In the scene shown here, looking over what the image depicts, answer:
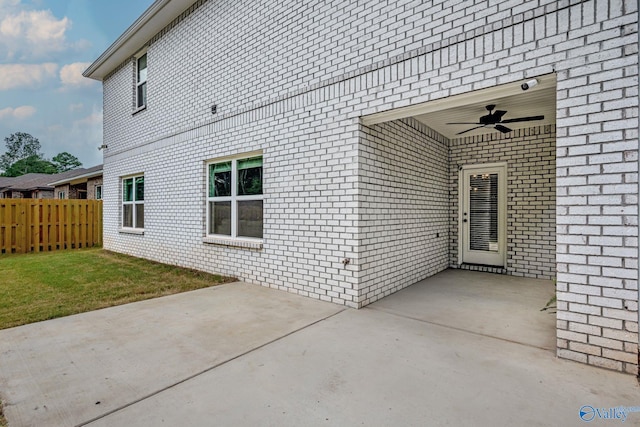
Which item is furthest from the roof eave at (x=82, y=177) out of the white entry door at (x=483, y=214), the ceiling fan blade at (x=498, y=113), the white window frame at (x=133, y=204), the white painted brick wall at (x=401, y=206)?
the ceiling fan blade at (x=498, y=113)

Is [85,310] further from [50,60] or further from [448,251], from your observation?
[50,60]

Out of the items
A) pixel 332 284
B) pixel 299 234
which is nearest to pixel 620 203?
pixel 332 284

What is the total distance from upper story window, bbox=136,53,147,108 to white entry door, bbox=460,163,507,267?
26.4 ft

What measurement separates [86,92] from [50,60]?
1752 cm

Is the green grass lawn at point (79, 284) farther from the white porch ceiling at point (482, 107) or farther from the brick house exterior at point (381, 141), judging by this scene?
the white porch ceiling at point (482, 107)

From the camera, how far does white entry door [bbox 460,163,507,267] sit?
6.48 meters

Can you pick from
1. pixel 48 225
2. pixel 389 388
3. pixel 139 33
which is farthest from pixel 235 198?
pixel 48 225

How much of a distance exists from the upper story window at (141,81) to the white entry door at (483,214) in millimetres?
8038

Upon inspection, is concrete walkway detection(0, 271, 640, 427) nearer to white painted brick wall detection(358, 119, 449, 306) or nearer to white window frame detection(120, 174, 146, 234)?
white painted brick wall detection(358, 119, 449, 306)

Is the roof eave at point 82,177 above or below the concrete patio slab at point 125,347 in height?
above

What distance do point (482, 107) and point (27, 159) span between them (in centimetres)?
6533

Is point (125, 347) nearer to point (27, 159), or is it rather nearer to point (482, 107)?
point (482, 107)

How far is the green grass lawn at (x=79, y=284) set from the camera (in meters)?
4.05

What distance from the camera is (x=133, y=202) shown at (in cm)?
870
